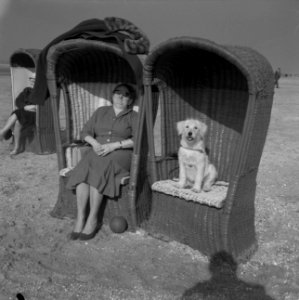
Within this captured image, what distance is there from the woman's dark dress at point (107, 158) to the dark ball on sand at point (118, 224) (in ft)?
0.99

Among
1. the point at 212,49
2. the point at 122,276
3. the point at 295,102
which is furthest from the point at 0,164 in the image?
the point at 295,102

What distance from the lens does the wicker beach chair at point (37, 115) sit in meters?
8.18

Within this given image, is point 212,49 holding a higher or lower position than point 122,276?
higher

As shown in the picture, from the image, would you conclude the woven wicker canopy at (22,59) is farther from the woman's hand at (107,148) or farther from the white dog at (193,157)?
the white dog at (193,157)

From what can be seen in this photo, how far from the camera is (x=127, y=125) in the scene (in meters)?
4.94

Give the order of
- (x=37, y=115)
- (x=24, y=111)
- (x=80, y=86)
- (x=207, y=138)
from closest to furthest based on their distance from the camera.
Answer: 1. (x=207, y=138)
2. (x=80, y=86)
3. (x=37, y=115)
4. (x=24, y=111)

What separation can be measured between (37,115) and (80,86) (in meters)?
2.95

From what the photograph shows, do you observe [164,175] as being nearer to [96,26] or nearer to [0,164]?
[96,26]

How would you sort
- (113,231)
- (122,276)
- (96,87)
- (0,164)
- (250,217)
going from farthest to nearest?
(0,164), (96,87), (113,231), (250,217), (122,276)

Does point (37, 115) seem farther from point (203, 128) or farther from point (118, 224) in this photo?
point (203, 128)

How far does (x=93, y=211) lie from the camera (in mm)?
4664

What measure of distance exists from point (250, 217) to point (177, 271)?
105 cm

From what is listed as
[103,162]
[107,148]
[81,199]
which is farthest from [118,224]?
[107,148]

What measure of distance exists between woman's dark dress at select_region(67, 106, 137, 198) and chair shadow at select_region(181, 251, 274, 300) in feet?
4.63
